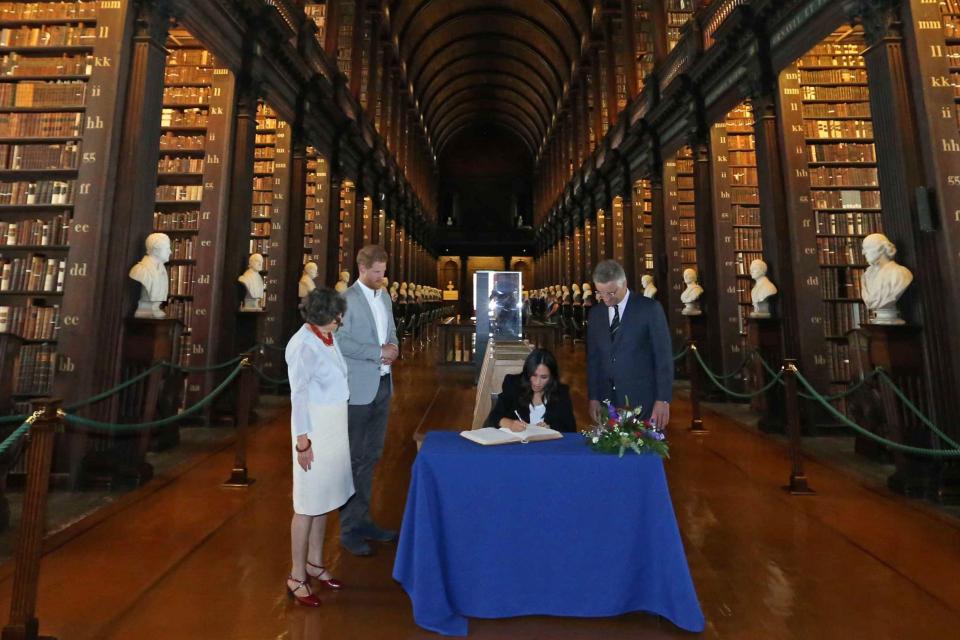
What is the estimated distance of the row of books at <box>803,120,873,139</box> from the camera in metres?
5.41

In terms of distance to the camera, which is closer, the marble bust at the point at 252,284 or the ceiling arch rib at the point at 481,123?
the marble bust at the point at 252,284

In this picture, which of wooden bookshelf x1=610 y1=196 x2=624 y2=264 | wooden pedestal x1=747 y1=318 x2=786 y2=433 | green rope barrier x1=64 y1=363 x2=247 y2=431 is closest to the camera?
green rope barrier x1=64 y1=363 x2=247 y2=431

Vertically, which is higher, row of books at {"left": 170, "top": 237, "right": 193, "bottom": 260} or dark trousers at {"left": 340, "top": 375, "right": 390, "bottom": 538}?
row of books at {"left": 170, "top": 237, "right": 193, "bottom": 260}

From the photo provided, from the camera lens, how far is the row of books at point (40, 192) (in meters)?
3.95

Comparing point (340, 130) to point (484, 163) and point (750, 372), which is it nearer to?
point (750, 372)

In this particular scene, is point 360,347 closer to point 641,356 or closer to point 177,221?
point 641,356

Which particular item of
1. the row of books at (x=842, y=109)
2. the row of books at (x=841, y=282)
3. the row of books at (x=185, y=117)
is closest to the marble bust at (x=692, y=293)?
the row of books at (x=841, y=282)

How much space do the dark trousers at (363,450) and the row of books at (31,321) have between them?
3.05m

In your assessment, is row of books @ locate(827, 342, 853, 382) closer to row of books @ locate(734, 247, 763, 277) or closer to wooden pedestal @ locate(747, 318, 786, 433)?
wooden pedestal @ locate(747, 318, 786, 433)

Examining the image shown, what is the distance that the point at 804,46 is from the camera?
15.4ft

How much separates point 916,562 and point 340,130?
29.5 feet

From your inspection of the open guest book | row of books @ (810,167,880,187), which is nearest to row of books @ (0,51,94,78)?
the open guest book

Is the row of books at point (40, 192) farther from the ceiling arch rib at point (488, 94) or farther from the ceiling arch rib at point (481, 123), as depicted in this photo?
the ceiling arch rib at point (481, 123)

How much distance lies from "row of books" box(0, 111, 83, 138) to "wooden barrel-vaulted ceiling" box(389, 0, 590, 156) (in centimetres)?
1380
